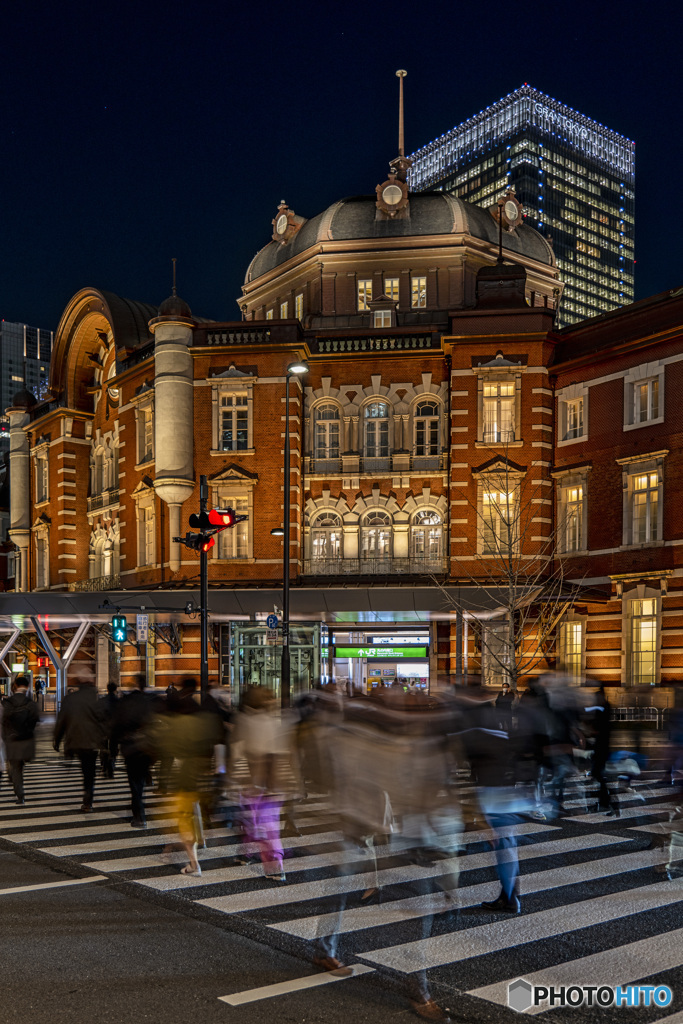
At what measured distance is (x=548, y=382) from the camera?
3416 centimetres

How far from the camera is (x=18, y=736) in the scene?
15.4 m

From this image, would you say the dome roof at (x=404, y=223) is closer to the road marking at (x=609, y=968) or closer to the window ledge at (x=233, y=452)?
the window ledge at (x=233, y=452)

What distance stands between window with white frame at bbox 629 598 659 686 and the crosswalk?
15919mm

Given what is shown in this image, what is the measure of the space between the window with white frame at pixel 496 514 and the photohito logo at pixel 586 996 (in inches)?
1060

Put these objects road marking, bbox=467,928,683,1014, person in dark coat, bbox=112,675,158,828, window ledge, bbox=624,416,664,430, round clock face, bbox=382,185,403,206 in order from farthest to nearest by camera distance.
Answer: round clock face, bbox=382,185,403,206
window ledge, bbox=624,416,664,430
person in dark coat, bbox=112,675,158,828
road marking, bbox=467,928,683,1014

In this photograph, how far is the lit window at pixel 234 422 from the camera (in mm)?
35750

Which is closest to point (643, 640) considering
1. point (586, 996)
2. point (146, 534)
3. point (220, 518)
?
point (220, 518)

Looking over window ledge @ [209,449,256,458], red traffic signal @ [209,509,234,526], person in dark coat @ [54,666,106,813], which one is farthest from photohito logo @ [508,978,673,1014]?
window ledge @ [209,449,256,458]

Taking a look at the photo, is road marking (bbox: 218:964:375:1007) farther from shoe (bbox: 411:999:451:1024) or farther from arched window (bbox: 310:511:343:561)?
arched window (bbox: 310:511:343:561)

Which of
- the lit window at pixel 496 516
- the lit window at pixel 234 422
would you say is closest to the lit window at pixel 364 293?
the lit window at pixel 234 422

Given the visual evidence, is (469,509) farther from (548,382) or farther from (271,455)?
(271,455)

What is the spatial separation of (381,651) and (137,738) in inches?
942

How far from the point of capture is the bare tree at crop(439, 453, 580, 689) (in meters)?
31.4

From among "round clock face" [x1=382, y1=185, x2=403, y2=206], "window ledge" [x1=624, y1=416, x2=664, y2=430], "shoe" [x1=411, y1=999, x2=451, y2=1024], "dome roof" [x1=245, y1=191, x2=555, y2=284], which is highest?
"round clock face" [x1=382, y1=185, x2=403, y2=206]
